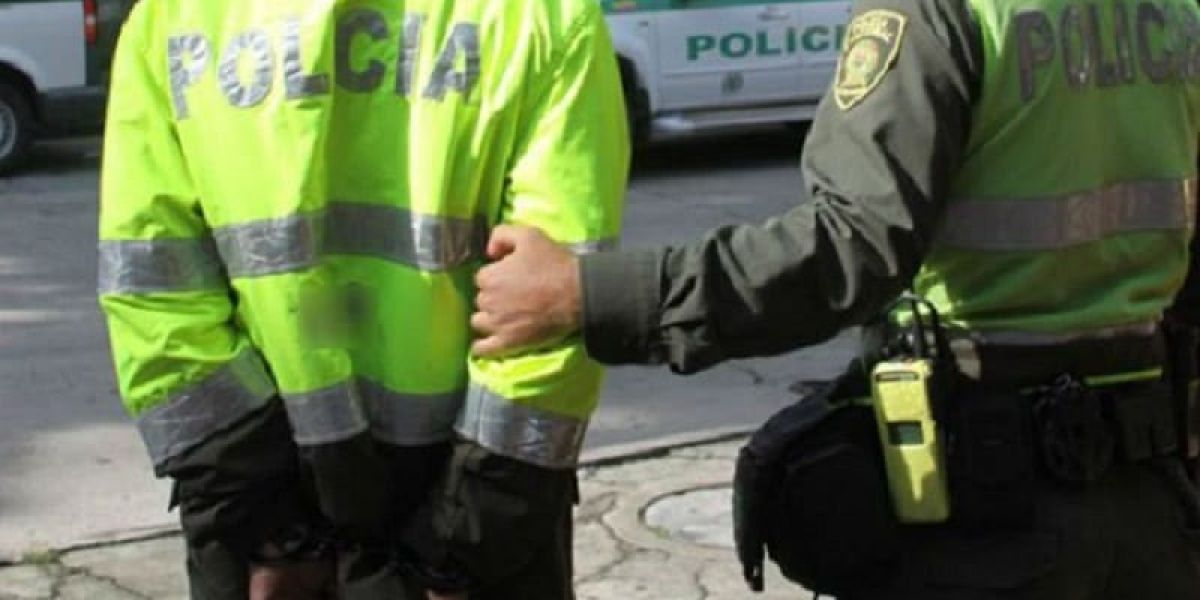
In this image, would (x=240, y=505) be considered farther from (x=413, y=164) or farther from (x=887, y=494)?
(x=887, y=494)

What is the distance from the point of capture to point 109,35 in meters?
13.9

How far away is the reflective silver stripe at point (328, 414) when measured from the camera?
10.5ft

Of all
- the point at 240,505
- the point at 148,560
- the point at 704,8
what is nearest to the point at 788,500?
the point at 240,505

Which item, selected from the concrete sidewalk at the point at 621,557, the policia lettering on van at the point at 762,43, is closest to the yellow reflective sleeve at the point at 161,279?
the concrete sidewalk at the point at 621,557

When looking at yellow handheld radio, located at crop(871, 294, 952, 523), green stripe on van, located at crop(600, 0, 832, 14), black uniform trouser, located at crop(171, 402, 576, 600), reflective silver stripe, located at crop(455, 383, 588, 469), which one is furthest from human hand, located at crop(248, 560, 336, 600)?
green stripe on van, located at crop(600, 0, 832, 14)

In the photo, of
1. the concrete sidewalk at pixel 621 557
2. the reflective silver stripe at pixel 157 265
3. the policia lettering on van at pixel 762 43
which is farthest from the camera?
the policia lettering on van at pixel 762 43

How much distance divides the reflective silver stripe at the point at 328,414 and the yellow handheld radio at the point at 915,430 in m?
0.72

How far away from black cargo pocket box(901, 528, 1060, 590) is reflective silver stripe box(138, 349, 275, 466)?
0.92 meters

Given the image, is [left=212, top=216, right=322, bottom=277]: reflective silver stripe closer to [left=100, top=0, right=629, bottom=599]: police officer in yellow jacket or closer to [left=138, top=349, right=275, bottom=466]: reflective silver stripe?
[left=100, top=0, right=629, bottom=599]: police officer in yellow jacket

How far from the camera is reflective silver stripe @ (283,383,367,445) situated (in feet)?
10.5

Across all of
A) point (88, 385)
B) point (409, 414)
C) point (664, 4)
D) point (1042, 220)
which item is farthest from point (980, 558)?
point (664, 4)

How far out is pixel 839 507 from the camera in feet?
9.78

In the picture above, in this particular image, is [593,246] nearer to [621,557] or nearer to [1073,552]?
[1073,552]

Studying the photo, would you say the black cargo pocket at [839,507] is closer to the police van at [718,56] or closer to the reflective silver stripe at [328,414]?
the reflective silver stripe at [328,414]
